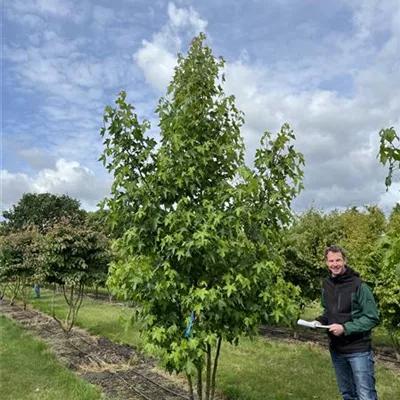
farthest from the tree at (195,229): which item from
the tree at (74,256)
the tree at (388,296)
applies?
the tree at (74,256)

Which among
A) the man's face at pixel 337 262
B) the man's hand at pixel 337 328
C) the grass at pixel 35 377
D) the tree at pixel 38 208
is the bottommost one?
the grass at pixel 35 377

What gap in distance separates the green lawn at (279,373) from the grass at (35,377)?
1464mm

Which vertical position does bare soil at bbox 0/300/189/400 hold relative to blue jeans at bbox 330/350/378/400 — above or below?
below

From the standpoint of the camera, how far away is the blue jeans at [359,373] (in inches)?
160

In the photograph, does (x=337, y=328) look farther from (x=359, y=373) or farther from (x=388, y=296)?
(x=388, y=296)

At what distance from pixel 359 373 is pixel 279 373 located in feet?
16.4

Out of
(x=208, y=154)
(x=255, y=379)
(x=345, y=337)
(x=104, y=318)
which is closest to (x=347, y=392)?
(x=345, y=337)

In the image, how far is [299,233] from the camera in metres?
14.5

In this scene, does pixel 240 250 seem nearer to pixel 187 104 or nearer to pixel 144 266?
pixel 144 266

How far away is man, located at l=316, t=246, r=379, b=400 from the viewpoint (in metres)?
4.02

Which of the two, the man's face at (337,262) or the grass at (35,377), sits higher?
the man's face at (337,262)

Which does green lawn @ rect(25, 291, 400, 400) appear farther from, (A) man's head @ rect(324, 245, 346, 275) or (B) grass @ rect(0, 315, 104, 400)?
(A) man's head @ rect(324, 245, 346, 275)

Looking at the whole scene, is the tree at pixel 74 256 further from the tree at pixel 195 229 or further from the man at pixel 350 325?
the man at pixel 350 325

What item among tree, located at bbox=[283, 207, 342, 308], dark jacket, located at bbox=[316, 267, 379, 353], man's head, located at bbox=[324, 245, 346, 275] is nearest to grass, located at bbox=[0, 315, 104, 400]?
dark jacket, located at bbox=[316, 267, 379, 353]
